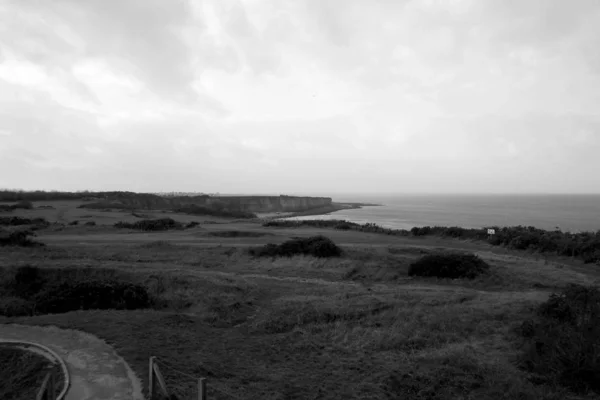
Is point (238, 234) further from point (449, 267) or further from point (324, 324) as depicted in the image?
point (324, 324)

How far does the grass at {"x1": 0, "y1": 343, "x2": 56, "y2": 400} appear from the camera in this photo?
7.17m

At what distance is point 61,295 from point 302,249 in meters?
13.7

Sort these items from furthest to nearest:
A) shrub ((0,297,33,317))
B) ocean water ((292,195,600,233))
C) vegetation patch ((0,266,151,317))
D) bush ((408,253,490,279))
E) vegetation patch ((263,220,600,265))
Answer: ocean water ((292,195,600,233)) < vegetation patch ((263,220,600,265)) < bush ((408,253,490,279)) < vegetation patch ((0,266,151,317)) < shrub ((0,297,33,317))

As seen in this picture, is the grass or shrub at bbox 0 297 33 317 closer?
the grass

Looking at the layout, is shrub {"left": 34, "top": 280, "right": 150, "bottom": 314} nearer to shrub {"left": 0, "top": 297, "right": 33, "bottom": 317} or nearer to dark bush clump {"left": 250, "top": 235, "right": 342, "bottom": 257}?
shrub {"left": 0, "top": 297, "right": 33, "bottom": 317}

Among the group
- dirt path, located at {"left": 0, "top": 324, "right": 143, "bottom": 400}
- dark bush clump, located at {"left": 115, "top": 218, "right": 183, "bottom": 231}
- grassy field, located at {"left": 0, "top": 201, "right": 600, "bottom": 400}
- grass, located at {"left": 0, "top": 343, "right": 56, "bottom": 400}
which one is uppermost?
dark bush clump, located at {"left": 115, "top": 218, "right": 183, "bottom": 231}

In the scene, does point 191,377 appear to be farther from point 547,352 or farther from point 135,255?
point 135,255

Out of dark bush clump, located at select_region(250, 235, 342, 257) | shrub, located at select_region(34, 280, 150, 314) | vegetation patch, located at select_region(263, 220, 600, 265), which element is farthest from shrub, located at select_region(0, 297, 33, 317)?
vegetation patch, located at select_region(263, 220, 600, 265)

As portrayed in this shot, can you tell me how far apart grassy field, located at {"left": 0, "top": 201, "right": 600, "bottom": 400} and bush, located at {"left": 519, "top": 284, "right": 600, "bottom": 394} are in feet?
1.27

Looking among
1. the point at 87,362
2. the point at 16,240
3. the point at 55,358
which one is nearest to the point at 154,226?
the point at 16,240

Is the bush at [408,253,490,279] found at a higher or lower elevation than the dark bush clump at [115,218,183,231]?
lower

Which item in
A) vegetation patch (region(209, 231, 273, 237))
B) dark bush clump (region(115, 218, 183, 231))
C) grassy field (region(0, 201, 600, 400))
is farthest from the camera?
dark bush clump (region(115, 218, 183, 231))

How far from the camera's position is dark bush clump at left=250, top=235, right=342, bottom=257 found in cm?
2366

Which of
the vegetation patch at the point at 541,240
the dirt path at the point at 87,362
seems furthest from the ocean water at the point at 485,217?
the dirt path at the point at 87,362
